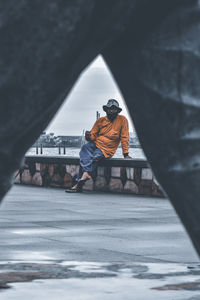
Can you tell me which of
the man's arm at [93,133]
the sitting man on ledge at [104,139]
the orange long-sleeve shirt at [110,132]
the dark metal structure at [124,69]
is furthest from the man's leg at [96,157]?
the dark metal structure at [124,69]

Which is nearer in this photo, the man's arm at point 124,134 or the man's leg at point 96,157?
the man's arm at point 124,134

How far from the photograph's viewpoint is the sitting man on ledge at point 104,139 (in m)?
12.0

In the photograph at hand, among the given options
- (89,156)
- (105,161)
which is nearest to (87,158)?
(89,156)

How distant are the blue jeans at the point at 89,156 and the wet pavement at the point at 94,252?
2.00m

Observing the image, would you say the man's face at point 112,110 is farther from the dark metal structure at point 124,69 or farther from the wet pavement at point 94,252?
the dark metal structure at point 124,69

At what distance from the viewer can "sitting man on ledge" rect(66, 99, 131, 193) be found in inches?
471

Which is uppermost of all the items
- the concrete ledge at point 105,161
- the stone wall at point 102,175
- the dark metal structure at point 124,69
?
the dark metal structure at point 124,69

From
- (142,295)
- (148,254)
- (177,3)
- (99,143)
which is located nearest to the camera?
(177,3)

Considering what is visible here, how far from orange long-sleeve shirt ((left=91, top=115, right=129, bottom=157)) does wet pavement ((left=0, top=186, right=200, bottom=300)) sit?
197 centimetres

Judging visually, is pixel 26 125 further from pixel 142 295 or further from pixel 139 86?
pixel 142 295

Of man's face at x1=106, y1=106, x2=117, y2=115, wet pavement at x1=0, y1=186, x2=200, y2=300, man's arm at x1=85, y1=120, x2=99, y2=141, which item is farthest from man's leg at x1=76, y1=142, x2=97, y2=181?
wet pavement at x1=0, y1=186, x2=200, y2=300

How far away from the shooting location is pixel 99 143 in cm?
1206

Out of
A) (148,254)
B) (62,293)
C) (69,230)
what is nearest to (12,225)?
(69,230)

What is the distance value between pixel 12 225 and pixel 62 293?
3740 mm
